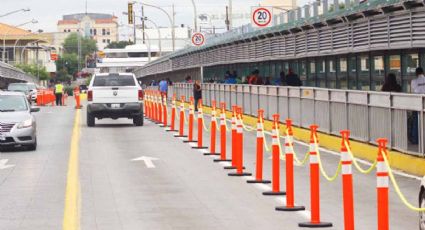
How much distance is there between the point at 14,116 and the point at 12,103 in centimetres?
131

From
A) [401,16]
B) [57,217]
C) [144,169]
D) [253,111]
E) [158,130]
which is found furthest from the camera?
[253,111]

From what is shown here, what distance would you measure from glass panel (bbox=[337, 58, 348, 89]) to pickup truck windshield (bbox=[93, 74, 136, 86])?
25.6 feet

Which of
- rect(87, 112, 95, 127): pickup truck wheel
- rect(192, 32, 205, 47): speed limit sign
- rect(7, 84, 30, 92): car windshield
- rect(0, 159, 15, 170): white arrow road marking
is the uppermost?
rect(192, 32, 205, 47): speed limit sign

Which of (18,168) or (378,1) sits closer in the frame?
(18,168)

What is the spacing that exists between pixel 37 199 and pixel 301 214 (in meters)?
4.52

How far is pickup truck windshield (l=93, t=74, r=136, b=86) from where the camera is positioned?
138 ft

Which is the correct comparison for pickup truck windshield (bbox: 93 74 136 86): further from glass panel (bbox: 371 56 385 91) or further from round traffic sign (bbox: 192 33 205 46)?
round traffic sign (bbox: 192 33 205 46)

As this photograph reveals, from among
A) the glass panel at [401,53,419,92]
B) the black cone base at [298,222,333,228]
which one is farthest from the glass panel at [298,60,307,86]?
the black cone base at [298,222,333,228]

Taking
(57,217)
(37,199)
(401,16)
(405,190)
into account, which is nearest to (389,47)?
(401,16)

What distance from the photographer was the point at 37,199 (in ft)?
57.0

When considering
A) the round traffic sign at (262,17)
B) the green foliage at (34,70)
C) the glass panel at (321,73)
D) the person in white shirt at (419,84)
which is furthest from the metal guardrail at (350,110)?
the green foliage at (34,70)

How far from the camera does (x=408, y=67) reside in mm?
31625

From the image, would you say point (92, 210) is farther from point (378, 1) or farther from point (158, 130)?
point (158, 130)

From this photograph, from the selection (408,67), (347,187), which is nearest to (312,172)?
(347,187)
